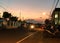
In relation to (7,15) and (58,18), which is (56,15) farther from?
(7,15)

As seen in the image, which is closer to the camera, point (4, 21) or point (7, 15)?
point (4, 21)

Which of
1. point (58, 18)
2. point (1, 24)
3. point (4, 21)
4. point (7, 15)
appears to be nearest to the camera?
point (1, 24)

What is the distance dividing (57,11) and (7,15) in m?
44.6

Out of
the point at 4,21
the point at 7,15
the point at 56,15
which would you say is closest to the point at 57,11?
the point at 56,15

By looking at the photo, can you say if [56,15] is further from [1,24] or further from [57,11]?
[1,24]

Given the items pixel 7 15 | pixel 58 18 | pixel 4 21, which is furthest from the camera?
pixel 7 15

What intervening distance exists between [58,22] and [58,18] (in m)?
3.19

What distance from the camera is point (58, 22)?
4193 inches

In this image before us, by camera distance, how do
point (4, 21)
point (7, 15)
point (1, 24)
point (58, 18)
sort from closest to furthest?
point (1, 24) < point (4, 21) < point (58, 18) < point (7, 15)

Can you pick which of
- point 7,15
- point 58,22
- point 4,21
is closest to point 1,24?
point 4,21

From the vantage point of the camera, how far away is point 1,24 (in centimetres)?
9406

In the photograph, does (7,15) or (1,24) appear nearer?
(1,24)

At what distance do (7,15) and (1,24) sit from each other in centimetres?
5227

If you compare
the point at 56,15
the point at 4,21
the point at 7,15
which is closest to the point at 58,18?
the point at 56,15
